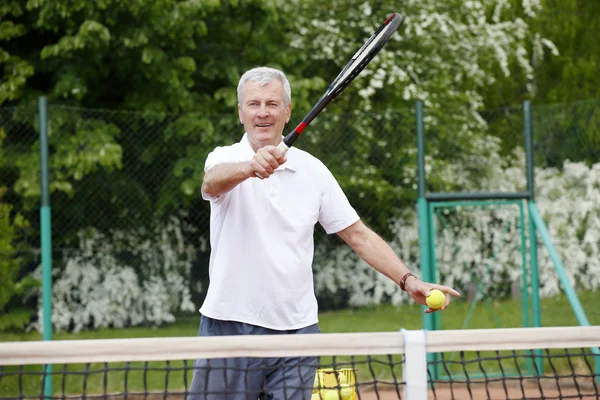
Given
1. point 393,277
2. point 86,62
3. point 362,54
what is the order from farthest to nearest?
1. point 86,62
2. point 362,54
3. point 393,277

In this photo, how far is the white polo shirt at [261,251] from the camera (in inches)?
124

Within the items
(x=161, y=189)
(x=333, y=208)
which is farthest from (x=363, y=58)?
(x=161, y=189)

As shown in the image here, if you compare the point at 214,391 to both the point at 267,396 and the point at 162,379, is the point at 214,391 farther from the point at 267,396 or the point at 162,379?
the point at 162,379

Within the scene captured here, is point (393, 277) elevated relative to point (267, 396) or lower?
elevated

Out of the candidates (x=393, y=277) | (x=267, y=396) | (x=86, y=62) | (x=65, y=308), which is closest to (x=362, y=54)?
(x=393, y=277)

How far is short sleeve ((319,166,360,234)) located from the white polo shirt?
16 cm

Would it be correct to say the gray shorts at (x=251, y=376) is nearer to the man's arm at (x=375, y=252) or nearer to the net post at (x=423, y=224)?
the man's arm at (x=375, y=252)

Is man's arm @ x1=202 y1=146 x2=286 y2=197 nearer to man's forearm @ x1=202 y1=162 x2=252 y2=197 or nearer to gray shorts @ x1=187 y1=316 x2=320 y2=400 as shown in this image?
man's forearm @ x1=202 y1=162 x2=252 y2=197

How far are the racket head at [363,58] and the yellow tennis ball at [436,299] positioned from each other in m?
→ 1.00

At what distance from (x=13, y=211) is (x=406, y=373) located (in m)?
5.24

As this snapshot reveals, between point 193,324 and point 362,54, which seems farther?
point 193,324

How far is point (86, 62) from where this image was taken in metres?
10.4

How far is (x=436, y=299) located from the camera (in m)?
3.17

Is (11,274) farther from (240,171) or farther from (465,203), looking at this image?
(240,171)
